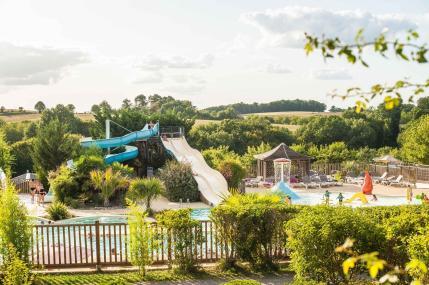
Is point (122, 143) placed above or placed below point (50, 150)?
above

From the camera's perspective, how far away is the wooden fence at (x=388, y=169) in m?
29.8

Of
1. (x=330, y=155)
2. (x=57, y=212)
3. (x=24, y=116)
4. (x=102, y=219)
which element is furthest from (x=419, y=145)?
(x=24, y=116)

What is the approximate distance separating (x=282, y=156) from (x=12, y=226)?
73.8ft

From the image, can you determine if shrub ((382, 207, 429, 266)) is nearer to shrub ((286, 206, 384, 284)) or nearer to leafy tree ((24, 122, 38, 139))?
shrub ((286, 206, 384, 284))

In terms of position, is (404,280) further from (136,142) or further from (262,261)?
(136,142)

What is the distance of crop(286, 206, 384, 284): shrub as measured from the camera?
334 inches

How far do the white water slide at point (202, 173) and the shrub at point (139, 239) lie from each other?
956 cm

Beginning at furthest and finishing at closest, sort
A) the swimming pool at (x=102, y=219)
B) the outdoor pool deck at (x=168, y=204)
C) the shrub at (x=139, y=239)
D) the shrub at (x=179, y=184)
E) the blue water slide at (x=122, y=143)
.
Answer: the blue water slide at (x=122, y=143)
the shrub at (x=179, y=184)
the outdoor pool deck at (x=168, y=204)
the swimming pool at (x=102, y=219)
the shrub at (x=139, y=239)

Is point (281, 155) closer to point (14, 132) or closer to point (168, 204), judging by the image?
point (168, 204)

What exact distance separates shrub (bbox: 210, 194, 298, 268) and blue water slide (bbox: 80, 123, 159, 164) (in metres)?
17.2

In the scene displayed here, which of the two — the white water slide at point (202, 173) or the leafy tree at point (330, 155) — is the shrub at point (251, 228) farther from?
the leafy tree at point (330, 155)

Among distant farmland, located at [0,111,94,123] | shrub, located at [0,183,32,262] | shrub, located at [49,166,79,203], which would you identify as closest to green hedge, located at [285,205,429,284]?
shrub, located at [0,183,32,262]

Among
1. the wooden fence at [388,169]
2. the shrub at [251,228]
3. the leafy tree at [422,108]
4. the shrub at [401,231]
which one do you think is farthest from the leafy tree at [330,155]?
the shrub at [401,231]

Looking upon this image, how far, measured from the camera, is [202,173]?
88.0 ft
